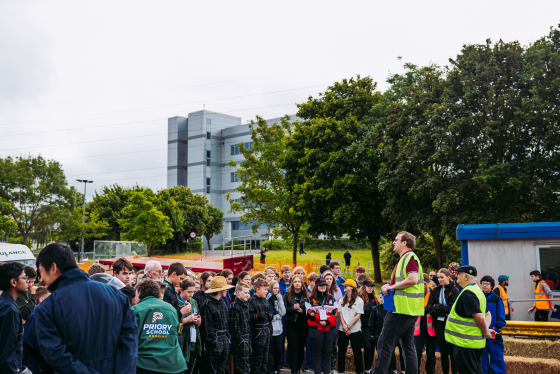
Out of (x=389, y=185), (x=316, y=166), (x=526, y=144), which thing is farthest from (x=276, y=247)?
(x=526, y=144)

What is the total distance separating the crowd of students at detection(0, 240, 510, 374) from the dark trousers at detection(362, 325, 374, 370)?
0.8 inches

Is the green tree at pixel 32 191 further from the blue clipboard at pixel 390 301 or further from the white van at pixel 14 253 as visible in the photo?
the blue clipboard at pixel 390 301

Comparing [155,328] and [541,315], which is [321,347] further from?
[541,315]

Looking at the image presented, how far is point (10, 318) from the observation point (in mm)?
4988

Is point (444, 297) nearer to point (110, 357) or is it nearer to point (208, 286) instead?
point (208, 286)

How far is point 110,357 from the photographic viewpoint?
388 cm

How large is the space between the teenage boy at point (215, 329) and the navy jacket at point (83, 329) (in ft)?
13.1

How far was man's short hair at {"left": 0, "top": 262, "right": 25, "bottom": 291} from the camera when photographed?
5.45m

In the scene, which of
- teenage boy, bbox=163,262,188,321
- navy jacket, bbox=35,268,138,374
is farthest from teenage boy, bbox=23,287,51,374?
teenage boy, bbox=163,262,188,321

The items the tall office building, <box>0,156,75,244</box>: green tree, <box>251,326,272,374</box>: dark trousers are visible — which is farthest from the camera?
the tall office building

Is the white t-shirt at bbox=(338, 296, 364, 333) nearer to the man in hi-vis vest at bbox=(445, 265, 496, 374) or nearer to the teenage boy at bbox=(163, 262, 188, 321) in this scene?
the man in hi-vis vest at bbox=(445, 265, 496, 374)

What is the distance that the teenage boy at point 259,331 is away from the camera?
29.6ft

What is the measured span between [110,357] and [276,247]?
62045 mm

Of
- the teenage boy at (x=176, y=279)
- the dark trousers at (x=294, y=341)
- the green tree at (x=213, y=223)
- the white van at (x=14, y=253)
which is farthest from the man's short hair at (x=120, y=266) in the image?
the green tree at (x=213, y=223)
